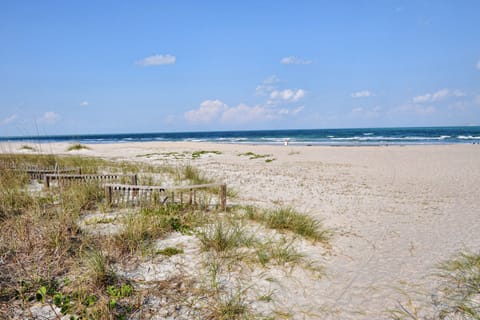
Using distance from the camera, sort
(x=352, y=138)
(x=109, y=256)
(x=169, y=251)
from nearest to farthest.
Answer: (x=109, y=256), (x=169, y=251), (x=352, y=138)

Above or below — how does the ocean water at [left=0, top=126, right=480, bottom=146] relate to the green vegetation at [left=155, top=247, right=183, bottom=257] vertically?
above

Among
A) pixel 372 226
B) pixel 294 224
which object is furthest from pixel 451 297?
pixel 372 226

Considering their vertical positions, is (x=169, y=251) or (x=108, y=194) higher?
(x=108, y=194)

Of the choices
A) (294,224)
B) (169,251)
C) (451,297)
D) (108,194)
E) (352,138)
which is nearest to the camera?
(451,297)

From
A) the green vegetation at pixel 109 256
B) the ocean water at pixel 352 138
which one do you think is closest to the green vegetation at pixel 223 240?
the green vegetation at pixel 109 256

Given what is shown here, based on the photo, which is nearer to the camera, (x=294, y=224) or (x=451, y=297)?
(x=451, y=297)

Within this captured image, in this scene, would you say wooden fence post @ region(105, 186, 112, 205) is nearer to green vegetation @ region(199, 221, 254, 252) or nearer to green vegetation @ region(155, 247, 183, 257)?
green vegetation @ region(155, 247, 183, 257)

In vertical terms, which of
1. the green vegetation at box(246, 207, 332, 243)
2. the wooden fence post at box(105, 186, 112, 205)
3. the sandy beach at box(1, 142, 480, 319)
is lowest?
the sandy beach at box(1, 142, 480, 319)

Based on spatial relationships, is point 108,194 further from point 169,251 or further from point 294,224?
point 294,224

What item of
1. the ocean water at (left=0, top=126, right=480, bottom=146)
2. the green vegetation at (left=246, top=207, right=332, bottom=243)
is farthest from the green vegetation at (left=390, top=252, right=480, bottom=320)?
the ocean water at (left=0, top=126, right=480, bottom=146)

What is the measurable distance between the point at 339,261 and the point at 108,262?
A: 307 centimetres

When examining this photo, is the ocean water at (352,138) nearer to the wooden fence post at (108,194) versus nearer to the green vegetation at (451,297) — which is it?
the wooden fence post at (108,194)

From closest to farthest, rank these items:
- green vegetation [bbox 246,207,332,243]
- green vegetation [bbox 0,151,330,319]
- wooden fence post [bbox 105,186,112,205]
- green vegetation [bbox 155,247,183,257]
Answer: green vegetation [bbox 0,151,330,319] → green vegetation [bbox 155,247,183,257] → green vegetation [bbox 246,207,332,243] → wooden fence post [bbox 105,186,112,205]

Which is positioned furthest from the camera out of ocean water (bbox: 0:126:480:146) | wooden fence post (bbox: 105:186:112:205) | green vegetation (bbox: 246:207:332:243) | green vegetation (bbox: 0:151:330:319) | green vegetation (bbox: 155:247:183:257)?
ocean water (bbox: 0:126:480:146)
